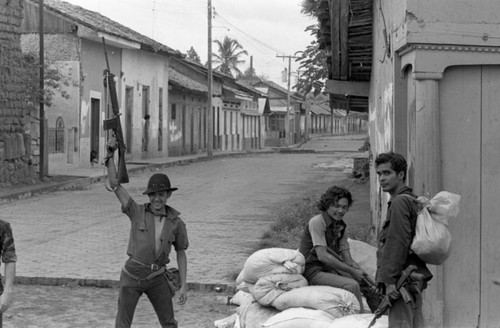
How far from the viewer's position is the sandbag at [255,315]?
6.74 metres

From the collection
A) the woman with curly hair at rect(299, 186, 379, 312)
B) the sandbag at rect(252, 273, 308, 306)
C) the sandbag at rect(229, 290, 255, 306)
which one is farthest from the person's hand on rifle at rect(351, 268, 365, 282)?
the sandbag at rect(229, 290, 255, 306)

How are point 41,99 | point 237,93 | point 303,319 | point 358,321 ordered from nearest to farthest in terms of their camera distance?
point 358,321, point 303,319, point 41,99, point 237,93

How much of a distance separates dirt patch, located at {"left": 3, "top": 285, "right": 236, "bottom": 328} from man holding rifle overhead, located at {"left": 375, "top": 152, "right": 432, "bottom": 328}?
9.12 feet

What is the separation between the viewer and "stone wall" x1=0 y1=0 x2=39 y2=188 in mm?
19453

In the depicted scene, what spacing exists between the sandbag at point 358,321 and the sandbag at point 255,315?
712mm

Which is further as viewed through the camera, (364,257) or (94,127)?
(94,127)

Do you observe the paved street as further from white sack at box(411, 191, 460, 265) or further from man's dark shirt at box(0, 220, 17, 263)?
white sack at box(411, 191, 460, 265)

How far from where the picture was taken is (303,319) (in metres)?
6.33

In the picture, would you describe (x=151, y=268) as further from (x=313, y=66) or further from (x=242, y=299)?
(x=313, y=66)

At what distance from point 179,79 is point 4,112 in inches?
822

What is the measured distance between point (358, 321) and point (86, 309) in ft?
10.3

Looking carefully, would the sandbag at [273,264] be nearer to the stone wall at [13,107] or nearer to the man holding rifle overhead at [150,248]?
the man holding rifle overhead at [150,248]

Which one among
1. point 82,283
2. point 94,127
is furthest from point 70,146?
point 82,283

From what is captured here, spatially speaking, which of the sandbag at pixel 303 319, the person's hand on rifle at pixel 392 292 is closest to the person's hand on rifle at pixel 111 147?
the sandbag at pixel 303 319
